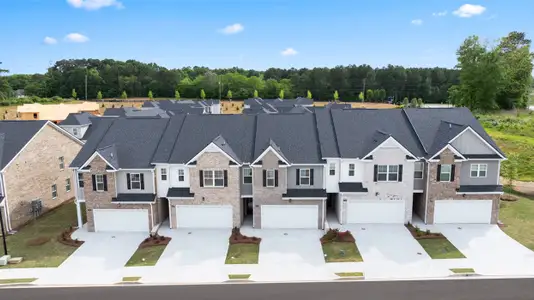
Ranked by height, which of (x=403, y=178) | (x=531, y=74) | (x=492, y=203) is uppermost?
(x=531, y=74)

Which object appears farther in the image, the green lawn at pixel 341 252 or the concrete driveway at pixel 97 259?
the green lawn at pixel 341 252

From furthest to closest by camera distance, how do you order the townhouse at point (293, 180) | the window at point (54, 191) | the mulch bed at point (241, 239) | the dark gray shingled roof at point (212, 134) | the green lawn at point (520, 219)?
the window at point (54, 191) → the dark gray shingled roof at point (212, 134) → the townhouse at point (293, 180) → the green lawn at point (520, 219) → the mulch bed at point (241, 239)

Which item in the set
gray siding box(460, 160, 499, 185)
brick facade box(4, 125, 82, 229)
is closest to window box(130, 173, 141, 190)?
brick facade box(4, 125, 82, 229)

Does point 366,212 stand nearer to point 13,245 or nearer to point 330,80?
point 13,245

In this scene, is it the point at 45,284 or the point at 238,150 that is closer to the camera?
the point at 45,284

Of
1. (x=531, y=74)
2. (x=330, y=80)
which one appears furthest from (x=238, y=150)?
(x=330, y=80)

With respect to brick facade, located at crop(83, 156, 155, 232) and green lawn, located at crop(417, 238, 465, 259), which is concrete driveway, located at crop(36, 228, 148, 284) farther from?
green lawn, located at crop(417, 238, 465, 259)

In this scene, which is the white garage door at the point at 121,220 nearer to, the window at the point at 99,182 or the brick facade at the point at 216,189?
the window at the point at 99,182

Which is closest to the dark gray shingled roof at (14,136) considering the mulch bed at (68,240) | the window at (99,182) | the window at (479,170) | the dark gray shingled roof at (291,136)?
the mulch bed at (68,240)
